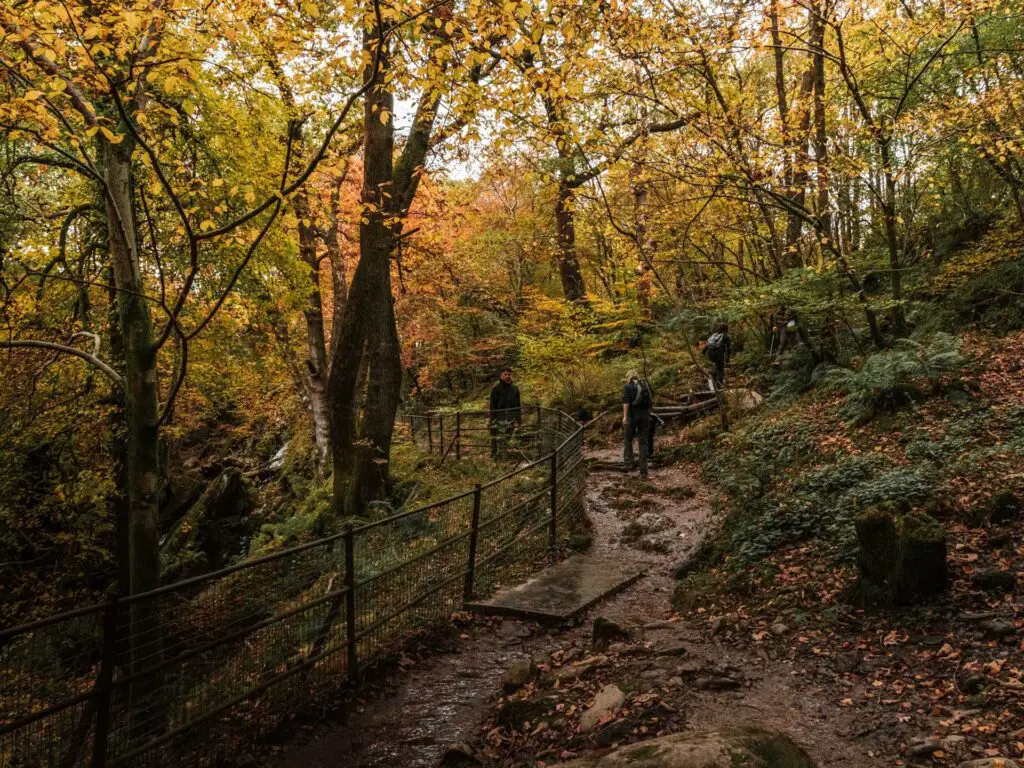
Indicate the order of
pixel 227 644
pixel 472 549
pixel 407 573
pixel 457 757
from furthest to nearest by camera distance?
pixel 472 549, pixel 407 573, pixel 227 644, pixel 457 757

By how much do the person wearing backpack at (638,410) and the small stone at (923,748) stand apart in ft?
29.1

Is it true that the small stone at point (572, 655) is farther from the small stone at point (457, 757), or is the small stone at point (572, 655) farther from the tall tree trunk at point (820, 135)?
the tall tree trunk at point (820, 135)

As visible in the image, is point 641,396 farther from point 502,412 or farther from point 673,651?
point 673,651

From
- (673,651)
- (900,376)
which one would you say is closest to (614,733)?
(673,651)

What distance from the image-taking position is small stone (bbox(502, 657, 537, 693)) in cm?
517

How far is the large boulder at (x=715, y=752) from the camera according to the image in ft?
9.80

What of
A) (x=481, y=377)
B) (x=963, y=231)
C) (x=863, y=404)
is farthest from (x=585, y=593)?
(x=481, y=377)

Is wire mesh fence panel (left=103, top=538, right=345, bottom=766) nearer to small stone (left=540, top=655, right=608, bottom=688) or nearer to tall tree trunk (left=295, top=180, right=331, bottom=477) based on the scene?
small stone (left=540, top=655, right=608, bottom=688)

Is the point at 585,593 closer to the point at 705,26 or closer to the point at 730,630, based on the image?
the point at 730,630

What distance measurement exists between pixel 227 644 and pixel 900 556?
5198 mm

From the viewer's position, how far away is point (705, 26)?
375 inches

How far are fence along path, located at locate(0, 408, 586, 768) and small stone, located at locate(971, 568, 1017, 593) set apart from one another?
443 centimetres

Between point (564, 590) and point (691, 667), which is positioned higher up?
point (691, 667)

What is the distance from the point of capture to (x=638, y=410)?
12336 millimetres
